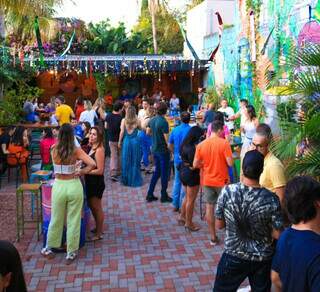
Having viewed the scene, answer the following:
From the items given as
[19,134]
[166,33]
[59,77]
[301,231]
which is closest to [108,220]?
[19,134]

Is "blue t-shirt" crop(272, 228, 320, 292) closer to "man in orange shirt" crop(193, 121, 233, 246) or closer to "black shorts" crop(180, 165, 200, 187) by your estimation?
"man in orange shirt" crop(193, 121, 233, 246)

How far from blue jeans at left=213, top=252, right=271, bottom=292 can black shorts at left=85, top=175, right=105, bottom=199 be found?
291 cm

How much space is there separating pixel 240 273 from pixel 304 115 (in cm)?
188

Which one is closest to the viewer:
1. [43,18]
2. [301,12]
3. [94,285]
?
[94,285]

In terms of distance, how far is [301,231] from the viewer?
251cm

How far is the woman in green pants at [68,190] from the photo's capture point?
545cm

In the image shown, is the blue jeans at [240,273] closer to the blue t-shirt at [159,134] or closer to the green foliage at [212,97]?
the blue t-shirt at [159,134]

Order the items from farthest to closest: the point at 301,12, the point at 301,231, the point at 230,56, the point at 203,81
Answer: the point at 203,81 → the point at 230,56 → the point at 301,12 → the point at 301,231

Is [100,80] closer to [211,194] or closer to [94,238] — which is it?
[94,238]

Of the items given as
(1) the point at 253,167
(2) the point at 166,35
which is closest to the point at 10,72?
(1) the point at 253,167

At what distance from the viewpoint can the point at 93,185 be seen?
6121mm

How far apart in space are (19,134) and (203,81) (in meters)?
12.3

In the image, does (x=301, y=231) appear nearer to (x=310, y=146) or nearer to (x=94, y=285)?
(x=310, y=146)

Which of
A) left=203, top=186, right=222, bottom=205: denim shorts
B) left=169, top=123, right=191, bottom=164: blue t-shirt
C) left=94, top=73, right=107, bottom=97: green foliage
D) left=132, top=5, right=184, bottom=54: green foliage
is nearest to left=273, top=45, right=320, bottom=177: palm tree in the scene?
left=203, top=186, right=222, bottom=205: denim shorts
